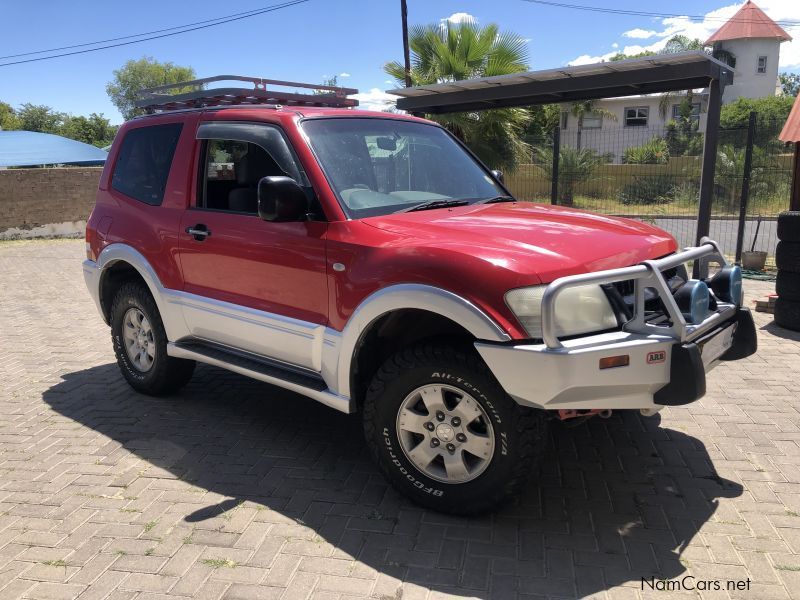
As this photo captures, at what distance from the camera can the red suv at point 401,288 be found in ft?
9.64

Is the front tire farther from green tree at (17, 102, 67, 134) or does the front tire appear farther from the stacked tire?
green tree at (17, 102, 67, 134)

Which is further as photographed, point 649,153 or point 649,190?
point 649,153

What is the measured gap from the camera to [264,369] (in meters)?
4.05

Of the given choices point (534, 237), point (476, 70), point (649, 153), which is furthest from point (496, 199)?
point (649, 153)

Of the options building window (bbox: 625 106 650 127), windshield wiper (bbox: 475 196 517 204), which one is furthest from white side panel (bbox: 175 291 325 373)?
building window (bbox: 625 106 650 127)

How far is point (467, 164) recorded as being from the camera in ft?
15.5

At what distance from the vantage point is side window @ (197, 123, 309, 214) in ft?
13.3

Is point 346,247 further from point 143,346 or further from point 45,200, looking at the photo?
point 45,200

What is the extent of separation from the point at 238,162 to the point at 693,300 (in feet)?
9.56

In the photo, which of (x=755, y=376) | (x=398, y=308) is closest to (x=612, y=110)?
(x=755, y=376)

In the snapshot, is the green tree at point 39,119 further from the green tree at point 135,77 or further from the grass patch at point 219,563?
the grass patch at point 219,563

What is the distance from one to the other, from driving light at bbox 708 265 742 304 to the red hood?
0.29 meters

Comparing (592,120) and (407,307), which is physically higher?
(592,120)

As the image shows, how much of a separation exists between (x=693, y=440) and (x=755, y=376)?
1.54 m
